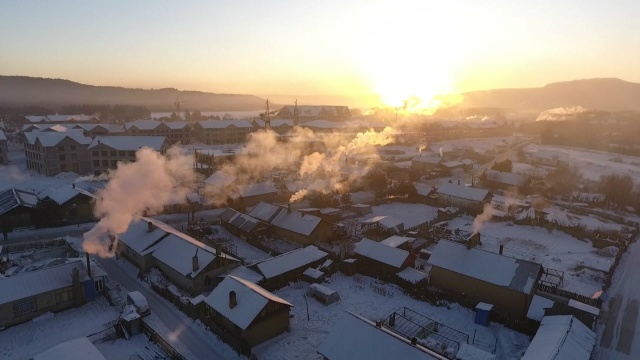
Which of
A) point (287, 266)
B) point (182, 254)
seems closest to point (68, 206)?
point (182, 254)

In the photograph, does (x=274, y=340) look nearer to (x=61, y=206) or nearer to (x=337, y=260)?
(x=337, y=260)

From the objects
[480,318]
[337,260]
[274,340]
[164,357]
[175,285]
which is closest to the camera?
[164,357]

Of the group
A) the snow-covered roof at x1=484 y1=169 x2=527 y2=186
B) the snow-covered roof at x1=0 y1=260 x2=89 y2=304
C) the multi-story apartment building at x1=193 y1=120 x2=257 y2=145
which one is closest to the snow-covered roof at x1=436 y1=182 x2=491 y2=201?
the snow-covered roof at x1=484 y1=169 x2=527 y2=186

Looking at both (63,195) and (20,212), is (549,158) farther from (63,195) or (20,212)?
(20,212)

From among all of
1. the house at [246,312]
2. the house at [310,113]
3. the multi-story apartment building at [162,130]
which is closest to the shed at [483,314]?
the house at [246,312]

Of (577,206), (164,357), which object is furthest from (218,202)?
(577,206)

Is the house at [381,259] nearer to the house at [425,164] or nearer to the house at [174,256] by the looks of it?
the house at [174,256]

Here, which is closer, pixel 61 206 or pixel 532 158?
pixel 61 206
